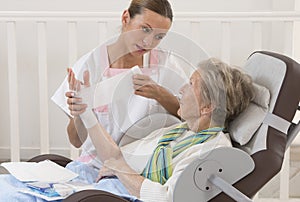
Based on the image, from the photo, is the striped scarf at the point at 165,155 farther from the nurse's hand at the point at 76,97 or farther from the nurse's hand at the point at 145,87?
the nurse's hand at the point at 76,97

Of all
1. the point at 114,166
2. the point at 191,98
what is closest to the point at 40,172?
the point at 114,166

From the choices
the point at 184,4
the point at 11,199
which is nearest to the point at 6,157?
the point at 184,4

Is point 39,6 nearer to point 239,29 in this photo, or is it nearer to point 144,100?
point 239,29

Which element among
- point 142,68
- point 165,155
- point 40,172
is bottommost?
point 40,172

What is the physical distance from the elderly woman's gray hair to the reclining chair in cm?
4

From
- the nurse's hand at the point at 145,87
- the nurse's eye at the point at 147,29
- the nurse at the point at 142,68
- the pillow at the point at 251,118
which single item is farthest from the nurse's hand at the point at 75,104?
the pillow at the point at 251,118

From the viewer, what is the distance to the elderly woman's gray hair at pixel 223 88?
1884 mm

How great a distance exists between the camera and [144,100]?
192 cm

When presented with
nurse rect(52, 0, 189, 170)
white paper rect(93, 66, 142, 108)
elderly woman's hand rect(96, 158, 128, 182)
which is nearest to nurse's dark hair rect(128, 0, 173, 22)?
nurse rect(52, 0, 189, 170)

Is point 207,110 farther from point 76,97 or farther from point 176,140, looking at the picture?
point 76,97

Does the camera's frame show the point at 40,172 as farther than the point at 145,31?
Yes

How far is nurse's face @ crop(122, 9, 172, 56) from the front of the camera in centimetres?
185

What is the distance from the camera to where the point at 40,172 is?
207cm

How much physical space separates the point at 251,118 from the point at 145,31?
41 centimetres
